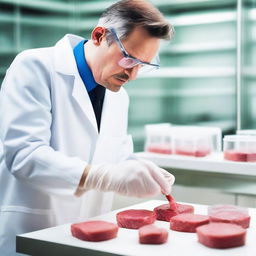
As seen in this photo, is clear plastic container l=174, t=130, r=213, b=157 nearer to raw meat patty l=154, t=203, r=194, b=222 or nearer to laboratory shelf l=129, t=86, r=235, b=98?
laboratory shelf l=129, t=86, r=235, b=98

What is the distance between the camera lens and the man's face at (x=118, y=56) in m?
1.41


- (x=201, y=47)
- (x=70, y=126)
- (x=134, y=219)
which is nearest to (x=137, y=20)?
(x=70, y=126)

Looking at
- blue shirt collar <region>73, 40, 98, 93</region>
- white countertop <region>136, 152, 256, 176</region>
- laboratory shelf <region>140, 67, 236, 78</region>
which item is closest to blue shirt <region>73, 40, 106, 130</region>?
blue shirt collar <region>73, 40, 98, 93</region>

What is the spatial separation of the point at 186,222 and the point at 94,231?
0.86ft

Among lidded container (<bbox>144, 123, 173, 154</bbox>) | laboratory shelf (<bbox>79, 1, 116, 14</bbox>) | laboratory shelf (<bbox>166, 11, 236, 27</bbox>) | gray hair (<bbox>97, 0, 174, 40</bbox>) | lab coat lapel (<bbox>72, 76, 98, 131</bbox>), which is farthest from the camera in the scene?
laboratory shelf (<bbox>79, 1, 116, 14</bbox>)

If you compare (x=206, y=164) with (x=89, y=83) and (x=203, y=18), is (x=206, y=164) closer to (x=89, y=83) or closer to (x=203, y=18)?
(x=89, y=83)

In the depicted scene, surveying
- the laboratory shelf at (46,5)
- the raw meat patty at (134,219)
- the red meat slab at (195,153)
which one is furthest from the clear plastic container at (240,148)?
the laboratory shelf at (46,5)

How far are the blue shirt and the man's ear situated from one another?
0.30ft

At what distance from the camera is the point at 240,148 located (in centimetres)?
251

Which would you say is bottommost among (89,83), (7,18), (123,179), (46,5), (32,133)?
(123,179)

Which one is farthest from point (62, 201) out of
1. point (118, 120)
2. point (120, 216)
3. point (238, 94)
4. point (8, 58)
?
point (238, 94)

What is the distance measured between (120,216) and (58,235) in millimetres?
193

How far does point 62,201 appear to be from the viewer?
1506mm

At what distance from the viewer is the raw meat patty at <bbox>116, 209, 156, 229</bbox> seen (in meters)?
1.34
